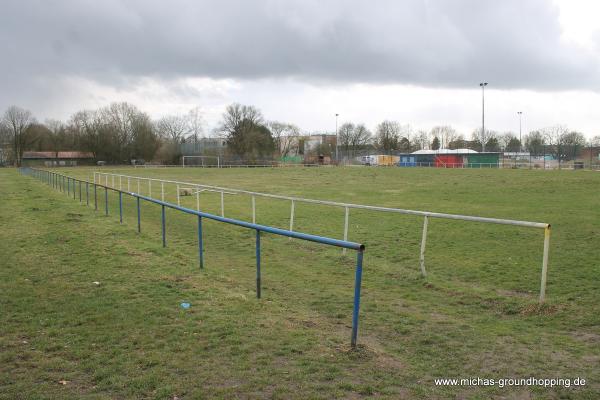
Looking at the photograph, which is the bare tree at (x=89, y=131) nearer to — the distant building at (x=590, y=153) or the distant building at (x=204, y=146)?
the distant building at (x=204, y=146)

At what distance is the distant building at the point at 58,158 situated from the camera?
99.3 meters

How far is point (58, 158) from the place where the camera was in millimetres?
101250

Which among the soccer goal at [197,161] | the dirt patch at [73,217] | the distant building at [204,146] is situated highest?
the distant building at [204,146]

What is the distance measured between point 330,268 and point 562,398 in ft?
18.2

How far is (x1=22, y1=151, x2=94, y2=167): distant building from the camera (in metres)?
99.3

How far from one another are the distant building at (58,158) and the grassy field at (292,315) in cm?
9498

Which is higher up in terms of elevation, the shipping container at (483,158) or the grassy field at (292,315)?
the shipping container at (483,158)

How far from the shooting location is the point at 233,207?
62.5ft

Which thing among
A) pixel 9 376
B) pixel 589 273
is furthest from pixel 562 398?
pixel 589 273

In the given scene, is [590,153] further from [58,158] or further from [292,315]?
[58,158]

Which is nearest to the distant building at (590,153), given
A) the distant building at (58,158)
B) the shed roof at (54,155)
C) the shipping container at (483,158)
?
the shipping container at (483,158)

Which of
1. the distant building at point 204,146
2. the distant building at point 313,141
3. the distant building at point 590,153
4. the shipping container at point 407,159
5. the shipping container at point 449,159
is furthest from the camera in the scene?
the distant building at point 313,141

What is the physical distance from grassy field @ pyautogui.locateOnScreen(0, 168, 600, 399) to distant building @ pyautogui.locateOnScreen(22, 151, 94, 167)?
9498cm

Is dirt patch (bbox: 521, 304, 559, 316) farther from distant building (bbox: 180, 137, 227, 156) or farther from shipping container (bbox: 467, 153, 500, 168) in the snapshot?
distant building (bbox: 180, 137, 227, 156)
